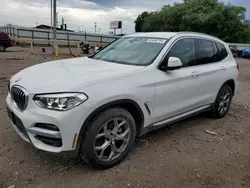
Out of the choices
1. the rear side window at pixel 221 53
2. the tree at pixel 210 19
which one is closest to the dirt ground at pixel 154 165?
the rear side window at pixel 221 53

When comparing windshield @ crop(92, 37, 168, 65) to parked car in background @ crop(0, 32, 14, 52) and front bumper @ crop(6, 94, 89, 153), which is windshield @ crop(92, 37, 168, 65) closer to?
front bumper @ crop(6, 94, 89, 153)

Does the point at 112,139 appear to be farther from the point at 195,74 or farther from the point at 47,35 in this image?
the point at 47,35

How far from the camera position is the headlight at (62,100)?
8.30 feet

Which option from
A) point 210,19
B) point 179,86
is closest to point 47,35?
point 210,19

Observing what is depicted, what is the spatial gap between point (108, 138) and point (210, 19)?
128 feet

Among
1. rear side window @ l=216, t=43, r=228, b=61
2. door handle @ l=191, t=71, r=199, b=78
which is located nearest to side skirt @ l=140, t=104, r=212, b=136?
door handle @ l=191, t=71, r=199, b=78

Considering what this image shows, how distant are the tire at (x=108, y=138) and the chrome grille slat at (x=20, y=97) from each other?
777 mm

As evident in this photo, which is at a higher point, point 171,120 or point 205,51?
point 205,51

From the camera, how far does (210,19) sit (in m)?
37.6

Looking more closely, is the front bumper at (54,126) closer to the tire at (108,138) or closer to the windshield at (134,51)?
the tire at (108,138)

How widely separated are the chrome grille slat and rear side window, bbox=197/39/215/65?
286cm

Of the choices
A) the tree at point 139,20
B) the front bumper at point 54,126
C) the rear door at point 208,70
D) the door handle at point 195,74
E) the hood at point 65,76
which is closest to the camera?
the front bumper at point 54,126

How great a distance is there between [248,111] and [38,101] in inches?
197

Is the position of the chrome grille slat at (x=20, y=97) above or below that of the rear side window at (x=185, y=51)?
below
